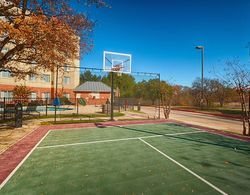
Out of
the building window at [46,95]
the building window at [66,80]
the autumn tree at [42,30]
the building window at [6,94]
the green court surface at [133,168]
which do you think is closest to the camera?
the green court surface at [133,168]

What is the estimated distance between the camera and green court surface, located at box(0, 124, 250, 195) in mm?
4668

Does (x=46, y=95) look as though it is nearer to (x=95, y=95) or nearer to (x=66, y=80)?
(x=66, y=80)

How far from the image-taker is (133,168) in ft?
19.7

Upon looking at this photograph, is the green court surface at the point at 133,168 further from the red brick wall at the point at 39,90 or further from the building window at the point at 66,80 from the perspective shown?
the building window at the point at 66,80

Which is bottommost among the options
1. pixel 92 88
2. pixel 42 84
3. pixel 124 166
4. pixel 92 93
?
pixel 124 166

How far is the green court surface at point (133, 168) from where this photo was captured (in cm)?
467

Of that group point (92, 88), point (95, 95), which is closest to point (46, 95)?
point (92, 88)

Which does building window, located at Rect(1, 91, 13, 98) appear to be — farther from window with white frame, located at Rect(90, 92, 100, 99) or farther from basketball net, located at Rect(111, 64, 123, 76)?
basketball net, located at Rect(111, 64, 123, 76)

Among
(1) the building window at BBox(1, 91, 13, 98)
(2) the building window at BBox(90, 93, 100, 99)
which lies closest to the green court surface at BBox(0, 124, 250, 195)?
(1) the building window at BBox(1, 91, 13, 98)

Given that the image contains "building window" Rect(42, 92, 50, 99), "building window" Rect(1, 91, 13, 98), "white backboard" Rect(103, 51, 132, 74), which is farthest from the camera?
"building window" Rect(42, 92, 50, 99)

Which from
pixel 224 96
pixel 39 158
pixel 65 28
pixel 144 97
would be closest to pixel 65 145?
pixel 39 158

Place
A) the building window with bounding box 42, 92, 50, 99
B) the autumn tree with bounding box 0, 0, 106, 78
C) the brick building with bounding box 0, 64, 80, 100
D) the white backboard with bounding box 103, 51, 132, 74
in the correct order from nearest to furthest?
1. the autumn tree with bounding box 0, 0, 106, 78
2. the white backboard with bounding box 103, 51, 132, 74
3. the brick building with bounding box 0, 64, 80, 100
4. the building window with bounding box 42, 92, 50, 99

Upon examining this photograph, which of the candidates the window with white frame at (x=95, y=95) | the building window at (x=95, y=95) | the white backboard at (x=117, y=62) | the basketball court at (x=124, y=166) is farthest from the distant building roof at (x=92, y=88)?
the basketball court at (x=124, y=166)

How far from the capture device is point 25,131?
1157 cm
